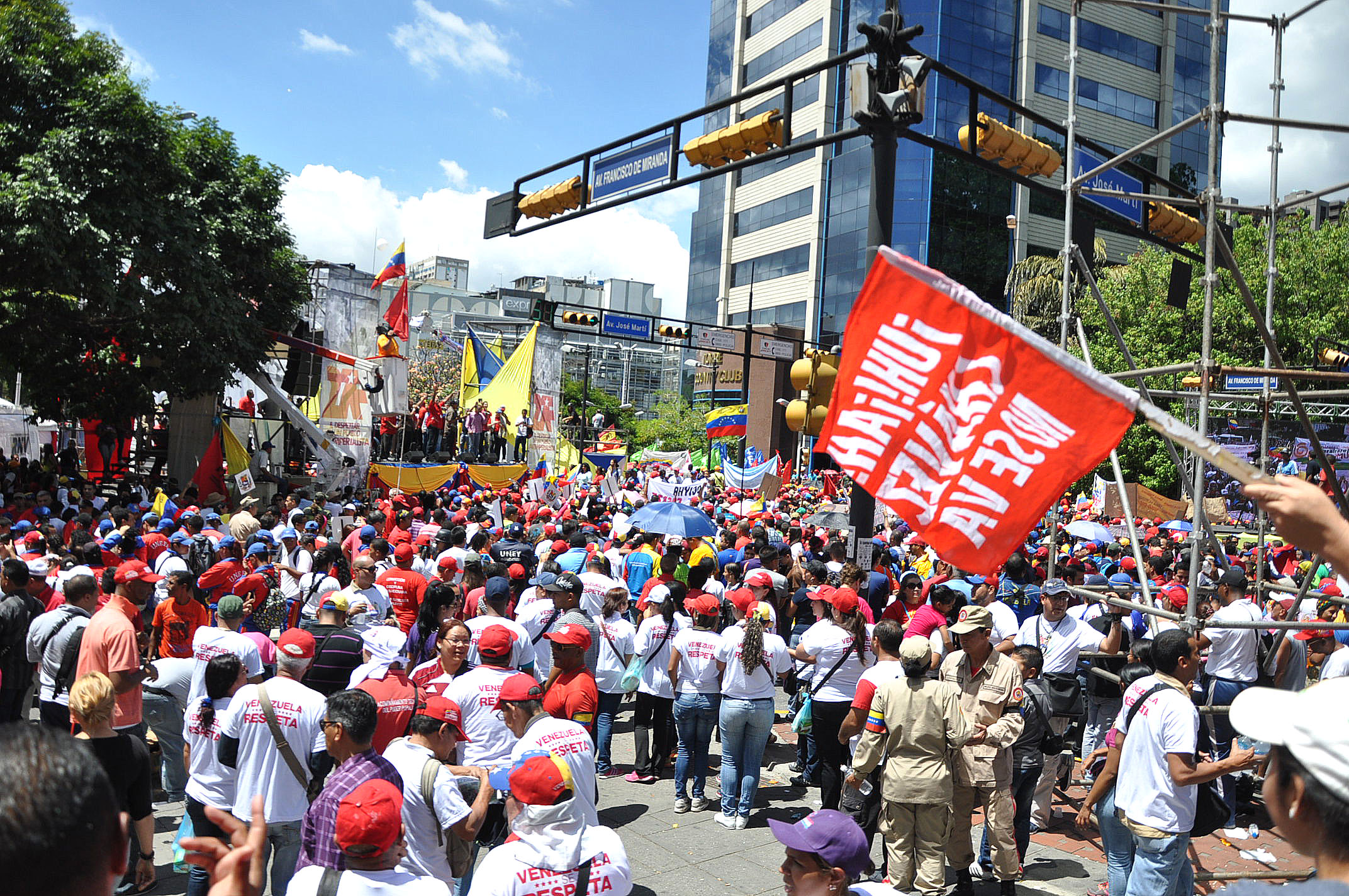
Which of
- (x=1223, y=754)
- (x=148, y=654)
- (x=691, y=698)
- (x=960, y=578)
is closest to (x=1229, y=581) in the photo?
(x=1223, y=754)

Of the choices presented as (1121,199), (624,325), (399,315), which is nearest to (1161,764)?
(1121,199)

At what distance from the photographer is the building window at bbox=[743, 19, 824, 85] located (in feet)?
173

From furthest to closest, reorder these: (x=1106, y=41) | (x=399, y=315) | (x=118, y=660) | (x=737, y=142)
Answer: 1. (x=1106, y=41)
2. (x=399, y=315)
3. (x=737, y=142)
4. (x=118, y=660)

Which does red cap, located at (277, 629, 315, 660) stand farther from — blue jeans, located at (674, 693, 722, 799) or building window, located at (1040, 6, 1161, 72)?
building window, located at (1040, 6, 1161, 72)

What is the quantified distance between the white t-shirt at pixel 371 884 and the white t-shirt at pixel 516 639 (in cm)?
353

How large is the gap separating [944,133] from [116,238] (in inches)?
1528

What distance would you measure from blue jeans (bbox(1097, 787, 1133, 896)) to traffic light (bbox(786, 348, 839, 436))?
393cm

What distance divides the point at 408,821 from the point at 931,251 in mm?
45621

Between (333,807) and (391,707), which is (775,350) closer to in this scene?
(391,707)

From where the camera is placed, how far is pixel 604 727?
8.77 metres

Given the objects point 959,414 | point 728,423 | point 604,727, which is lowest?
point 604,727

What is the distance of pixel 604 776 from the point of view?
8.85m

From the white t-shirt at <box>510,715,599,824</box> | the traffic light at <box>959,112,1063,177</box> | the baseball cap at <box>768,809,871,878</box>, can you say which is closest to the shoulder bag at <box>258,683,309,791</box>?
the white t-shirt at <box>510,715,599,824</box>

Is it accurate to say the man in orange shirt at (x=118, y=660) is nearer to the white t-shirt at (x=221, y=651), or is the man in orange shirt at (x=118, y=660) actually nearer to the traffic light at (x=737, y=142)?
the white t-shirt at (x=221, y=651)
